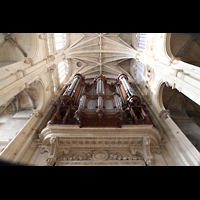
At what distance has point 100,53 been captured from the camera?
19062 millimetres

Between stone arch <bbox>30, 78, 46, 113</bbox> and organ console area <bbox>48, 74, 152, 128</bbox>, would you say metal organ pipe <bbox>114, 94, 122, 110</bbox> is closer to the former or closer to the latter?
organ console area <bbox>48, 74, 152, 128</bbox>

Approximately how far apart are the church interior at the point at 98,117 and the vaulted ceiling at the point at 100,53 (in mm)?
5538

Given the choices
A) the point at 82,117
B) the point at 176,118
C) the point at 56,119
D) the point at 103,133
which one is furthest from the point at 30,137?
the point at 176,118

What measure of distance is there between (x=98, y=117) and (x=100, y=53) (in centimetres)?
1335

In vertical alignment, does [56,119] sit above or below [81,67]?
below

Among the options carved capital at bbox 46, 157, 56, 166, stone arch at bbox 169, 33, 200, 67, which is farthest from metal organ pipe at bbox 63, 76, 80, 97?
stone arch at bbox 169, 33, 200, 67

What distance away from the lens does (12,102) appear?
11.5m

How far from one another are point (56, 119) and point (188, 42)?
10764 mm

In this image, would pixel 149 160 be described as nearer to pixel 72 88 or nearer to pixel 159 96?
pixel 159 96

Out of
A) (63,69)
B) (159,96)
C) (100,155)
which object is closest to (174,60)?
(159,96)

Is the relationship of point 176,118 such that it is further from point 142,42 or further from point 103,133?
point 142,42

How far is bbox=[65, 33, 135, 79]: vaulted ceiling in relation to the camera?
59.7ft

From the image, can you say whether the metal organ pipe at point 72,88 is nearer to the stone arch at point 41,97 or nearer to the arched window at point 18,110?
the stone arch at point 41,97

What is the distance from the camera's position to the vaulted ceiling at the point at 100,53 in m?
18.2
